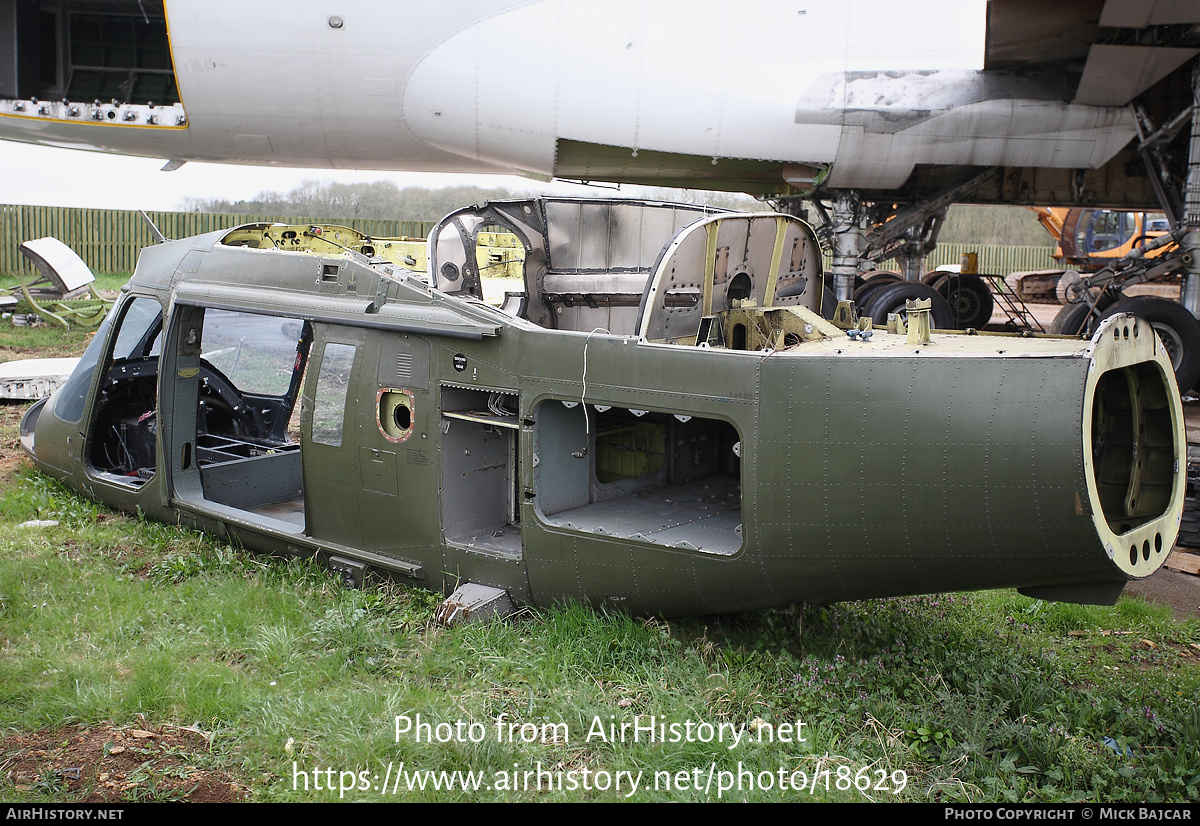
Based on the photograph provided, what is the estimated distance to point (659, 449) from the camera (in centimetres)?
590

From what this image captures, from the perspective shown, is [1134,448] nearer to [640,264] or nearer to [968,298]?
[640,264]

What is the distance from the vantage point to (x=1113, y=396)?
14.6ft

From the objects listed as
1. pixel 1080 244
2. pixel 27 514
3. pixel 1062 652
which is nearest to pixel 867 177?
pixel 1062 652

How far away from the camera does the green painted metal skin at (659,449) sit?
3.83m

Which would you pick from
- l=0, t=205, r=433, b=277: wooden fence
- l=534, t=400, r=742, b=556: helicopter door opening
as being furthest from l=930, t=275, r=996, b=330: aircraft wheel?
l=0, t=205, r=433, b=277: wooden fence

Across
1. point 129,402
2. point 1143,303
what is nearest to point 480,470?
point 129,402

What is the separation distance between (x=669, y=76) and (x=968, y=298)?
6984 millimetres

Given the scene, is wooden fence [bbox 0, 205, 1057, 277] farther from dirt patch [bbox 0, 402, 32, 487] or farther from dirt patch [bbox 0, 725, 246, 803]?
dirt patch [bbox 0, 725, 246, 803]

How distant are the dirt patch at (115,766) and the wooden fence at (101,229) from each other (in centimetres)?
2285

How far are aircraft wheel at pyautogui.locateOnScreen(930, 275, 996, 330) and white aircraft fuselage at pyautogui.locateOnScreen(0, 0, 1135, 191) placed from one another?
4.04 metres

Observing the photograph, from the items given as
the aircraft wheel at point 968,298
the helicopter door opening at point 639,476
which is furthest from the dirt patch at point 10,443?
the aircraft wheel at point 968,298

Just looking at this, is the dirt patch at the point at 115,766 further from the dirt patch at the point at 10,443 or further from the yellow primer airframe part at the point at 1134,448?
the dirt patch at the point at 10,443

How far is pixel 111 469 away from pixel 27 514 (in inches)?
26.8
